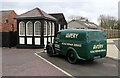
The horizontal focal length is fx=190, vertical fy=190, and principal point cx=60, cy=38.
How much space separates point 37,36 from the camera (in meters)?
20.2

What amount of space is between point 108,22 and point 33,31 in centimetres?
6236

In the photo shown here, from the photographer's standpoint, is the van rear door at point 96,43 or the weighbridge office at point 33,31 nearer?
the van rear door at point 96,43

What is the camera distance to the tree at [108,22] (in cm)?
7534

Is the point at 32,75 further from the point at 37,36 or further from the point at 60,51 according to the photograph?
the point at 37,36

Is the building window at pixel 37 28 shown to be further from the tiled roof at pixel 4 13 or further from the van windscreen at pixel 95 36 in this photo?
the tiled roof at pixel 4 13

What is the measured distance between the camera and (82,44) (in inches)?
425

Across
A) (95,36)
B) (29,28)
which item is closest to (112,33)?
(29,28)

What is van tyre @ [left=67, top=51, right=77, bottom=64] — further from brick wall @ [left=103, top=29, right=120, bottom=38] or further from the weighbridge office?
brick wall @ [left=103, top=29, right=120, bottom=38]

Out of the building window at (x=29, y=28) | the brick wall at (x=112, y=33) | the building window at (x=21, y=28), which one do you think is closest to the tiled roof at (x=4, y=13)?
the building window at (x=21, y=28)

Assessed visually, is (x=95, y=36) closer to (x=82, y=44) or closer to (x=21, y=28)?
(x=82, y=44)

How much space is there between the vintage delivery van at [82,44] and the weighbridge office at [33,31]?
24.9ft

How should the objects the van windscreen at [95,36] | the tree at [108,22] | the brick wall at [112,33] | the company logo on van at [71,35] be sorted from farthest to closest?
the tree at [108,22] → the brick wall at [112,33] → the company logo on van at [71,35] → the van windscreen at [95,36]

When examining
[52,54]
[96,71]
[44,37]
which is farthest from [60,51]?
[44,37]

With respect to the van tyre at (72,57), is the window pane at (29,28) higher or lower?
higher
